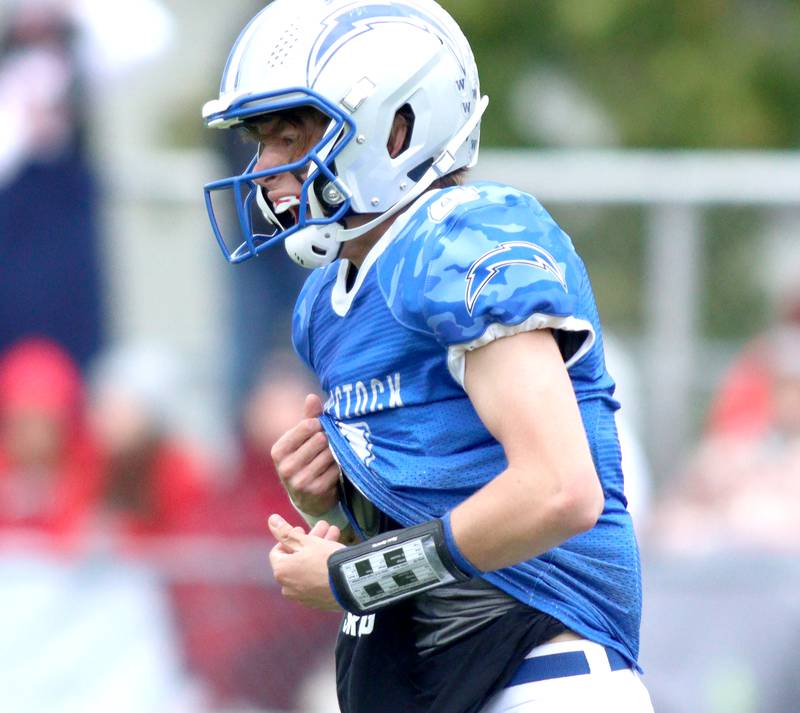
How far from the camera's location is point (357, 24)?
2.74 metres

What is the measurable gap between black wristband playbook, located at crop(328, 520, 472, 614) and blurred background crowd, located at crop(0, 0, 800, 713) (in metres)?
2.94

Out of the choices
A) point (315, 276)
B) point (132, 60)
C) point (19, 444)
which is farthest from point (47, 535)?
point (315, 276)

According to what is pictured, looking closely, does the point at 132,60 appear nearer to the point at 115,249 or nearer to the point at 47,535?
the point at 115,249

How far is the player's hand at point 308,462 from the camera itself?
290cm

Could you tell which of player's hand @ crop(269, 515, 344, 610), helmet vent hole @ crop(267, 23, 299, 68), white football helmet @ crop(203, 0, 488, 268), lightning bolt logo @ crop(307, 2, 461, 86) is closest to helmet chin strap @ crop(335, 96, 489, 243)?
white football helmet @ crop(203, 0, 488, 268)

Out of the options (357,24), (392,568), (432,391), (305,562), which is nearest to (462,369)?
(432,391)

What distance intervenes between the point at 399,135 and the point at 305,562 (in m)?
0.81

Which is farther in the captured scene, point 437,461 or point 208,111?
point 208,111

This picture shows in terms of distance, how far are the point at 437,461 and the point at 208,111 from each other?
794 mm

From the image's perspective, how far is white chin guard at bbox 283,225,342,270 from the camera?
2.75m

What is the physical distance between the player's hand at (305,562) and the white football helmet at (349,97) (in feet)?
1.66

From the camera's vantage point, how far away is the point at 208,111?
2.81m

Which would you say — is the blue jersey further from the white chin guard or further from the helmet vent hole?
the helmet vent hole

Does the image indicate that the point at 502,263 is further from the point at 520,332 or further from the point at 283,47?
the point at 283,47
